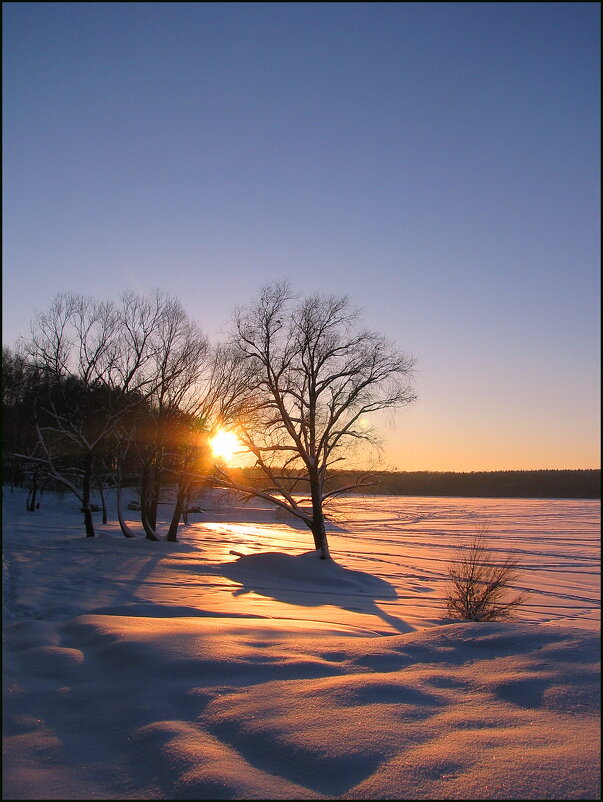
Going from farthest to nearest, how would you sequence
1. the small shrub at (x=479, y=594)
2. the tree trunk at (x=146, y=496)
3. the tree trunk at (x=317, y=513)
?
1. the tree trunk at (x=146, y=496)
2. the tree trunk at (x=317, y=513)
3. the small shrub at (x=479, y=594)

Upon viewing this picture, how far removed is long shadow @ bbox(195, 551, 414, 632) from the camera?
13.0m

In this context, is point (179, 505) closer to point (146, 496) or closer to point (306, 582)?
point (146, 496)

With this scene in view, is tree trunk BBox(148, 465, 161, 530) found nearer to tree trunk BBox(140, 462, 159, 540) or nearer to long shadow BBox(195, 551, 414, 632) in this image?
tree trunk BBox(140, 462, 159, 540)

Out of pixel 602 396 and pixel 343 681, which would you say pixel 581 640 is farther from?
pixel 602 396

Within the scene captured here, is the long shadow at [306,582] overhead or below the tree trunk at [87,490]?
below

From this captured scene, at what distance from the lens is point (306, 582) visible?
16.4 m

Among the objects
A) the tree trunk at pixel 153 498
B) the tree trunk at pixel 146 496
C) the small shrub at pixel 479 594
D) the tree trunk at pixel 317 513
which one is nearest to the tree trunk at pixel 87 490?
the tree trunk at pixel 146 496

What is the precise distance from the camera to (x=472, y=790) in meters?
3.04

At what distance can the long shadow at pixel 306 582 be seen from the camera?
1299cm

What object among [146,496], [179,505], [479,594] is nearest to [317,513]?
[179,505]

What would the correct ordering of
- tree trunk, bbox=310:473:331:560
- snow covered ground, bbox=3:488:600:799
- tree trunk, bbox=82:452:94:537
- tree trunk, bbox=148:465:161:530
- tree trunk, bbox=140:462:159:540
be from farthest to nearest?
tree trunk, bbox=148:465:161:530, tree trunk, bbox=140:462:159:540, tree trunk, bbox=82:452:94:537, tree trunk, bbox=310:473:331:560, snow covered ground, bbox=3:488:600:799

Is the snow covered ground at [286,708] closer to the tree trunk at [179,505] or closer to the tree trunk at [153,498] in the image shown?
the tree trunk at [179,505]

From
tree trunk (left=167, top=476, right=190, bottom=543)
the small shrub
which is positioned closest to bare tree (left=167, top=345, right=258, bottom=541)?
tree trunk (left=167, top=476, right=190, bottom=543)

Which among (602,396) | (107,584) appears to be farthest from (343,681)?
(107,584)
